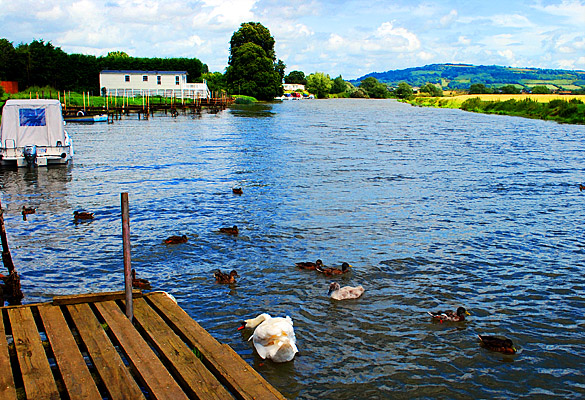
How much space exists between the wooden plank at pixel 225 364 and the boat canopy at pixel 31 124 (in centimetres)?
2375

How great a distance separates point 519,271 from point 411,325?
13.3 ft

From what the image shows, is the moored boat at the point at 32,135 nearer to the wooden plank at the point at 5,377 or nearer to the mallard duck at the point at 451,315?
the wooden plank at the point at 5,377

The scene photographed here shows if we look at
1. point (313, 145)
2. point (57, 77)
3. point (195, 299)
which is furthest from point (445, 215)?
point (57, 77)

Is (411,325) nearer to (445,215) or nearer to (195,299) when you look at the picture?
(195,299)

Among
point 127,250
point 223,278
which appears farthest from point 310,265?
point 127,250

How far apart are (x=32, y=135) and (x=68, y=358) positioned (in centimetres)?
2530

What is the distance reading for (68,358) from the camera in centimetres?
655

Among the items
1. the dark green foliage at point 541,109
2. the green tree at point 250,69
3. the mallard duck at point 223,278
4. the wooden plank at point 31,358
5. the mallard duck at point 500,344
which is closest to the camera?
the wooden plank at point 31,358

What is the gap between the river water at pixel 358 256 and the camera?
8.30 metres

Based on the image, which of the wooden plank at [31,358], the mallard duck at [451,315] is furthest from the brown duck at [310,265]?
the wooden plank at [31,358]

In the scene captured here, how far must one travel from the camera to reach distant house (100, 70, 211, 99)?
98.3m

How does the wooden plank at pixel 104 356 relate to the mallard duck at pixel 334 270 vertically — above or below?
above

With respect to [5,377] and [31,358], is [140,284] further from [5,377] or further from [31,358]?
[5,377]

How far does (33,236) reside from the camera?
14.6 meters
